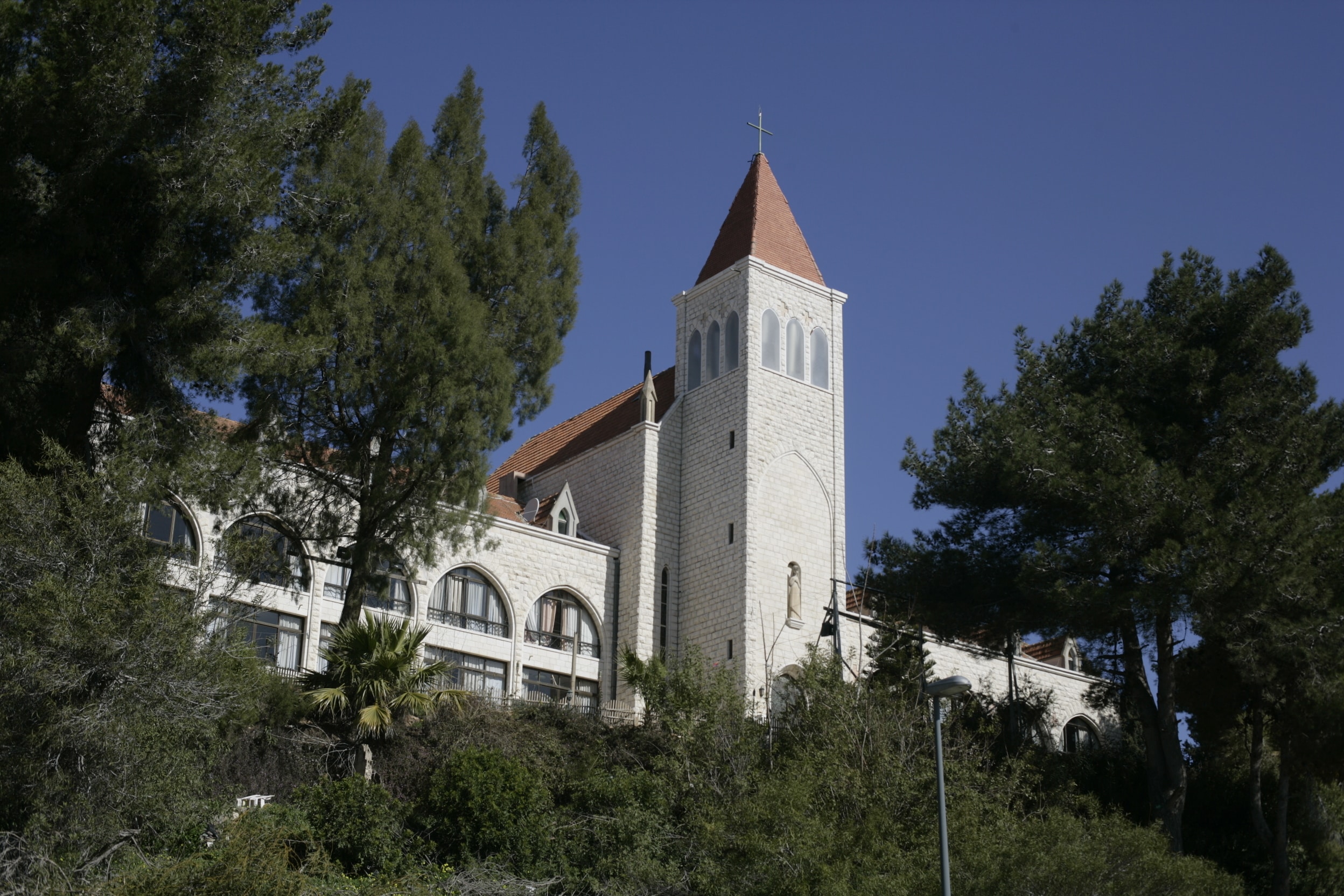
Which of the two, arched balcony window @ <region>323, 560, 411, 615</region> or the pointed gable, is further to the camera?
the pointed gable

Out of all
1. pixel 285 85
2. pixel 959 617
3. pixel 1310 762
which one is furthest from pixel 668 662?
pixel 285 85

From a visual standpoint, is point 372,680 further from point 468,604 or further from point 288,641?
point 468,604

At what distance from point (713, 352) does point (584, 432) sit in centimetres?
493

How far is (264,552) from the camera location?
64.4 feet

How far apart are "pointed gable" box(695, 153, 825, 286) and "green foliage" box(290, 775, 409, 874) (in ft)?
60.6

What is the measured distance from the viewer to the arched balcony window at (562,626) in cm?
3198

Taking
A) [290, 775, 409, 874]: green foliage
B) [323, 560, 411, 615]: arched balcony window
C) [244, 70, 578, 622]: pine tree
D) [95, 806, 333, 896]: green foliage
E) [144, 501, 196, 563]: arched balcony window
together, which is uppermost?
[244, 70, 578, 622]: pine tree

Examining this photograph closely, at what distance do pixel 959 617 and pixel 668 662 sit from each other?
6205mm

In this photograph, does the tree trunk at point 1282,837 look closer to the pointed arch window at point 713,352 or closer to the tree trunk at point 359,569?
the pointed arch window at point 713,352

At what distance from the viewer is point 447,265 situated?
80.1 feet

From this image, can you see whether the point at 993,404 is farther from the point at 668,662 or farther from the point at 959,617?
the point at 668,662

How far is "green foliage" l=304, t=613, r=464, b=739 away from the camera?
2186cm

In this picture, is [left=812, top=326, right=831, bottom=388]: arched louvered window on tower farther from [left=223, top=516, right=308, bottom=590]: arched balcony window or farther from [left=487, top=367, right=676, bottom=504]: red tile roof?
[left=223, top=516, right=308, bottom=590]: arched balcony window

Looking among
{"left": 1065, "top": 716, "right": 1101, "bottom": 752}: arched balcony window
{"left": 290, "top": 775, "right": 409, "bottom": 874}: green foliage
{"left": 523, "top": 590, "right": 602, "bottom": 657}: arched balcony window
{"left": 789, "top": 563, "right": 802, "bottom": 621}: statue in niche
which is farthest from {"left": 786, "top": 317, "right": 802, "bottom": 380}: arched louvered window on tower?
{"left": 290, "top": 775, "right": 409, "bottom": 874}: green foliage
